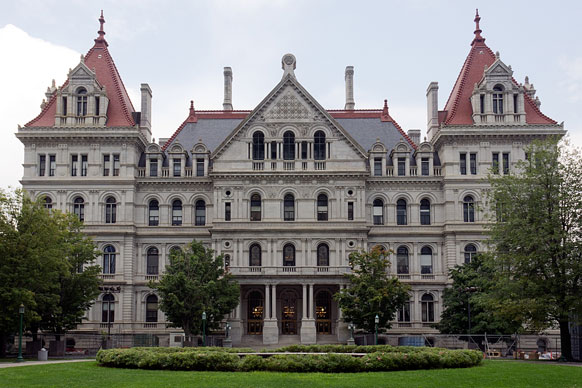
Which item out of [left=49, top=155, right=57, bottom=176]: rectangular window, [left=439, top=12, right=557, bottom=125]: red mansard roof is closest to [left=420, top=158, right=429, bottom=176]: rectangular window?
[left=439, top=12, right=557, bottom=125]: red mansard roof

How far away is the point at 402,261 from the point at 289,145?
14.0m

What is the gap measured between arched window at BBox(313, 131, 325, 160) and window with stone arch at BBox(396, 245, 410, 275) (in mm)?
10489

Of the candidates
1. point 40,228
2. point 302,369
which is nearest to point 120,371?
point 302,369

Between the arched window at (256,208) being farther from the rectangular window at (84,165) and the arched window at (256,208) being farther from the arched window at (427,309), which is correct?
the arched window at (427,309)

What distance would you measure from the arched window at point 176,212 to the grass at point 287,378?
30907 mm

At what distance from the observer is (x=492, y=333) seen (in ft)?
161

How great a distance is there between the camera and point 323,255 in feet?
194

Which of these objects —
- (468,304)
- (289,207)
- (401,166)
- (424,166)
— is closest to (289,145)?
(289,207)

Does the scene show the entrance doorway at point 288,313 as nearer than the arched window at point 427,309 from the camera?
Yes

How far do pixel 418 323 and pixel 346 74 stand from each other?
26252 mm

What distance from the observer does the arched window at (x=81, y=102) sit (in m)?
60.8

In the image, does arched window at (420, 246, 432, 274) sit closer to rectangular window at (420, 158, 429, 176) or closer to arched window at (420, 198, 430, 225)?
arched window at (420, 198, 430, 225)

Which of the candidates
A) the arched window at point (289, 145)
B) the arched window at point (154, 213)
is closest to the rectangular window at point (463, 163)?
the arched window at point (289, 145)

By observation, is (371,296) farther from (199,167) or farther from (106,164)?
(106,164)
